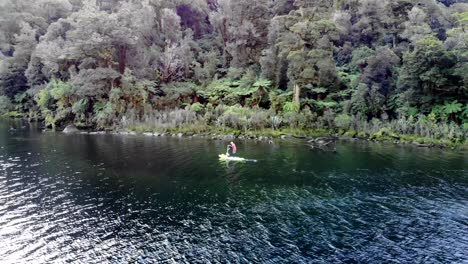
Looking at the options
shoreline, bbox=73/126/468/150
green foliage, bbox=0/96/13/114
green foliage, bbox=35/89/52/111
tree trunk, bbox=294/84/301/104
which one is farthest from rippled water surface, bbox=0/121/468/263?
green foliage, bbox=0/96/13/114

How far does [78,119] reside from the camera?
57.3 meters

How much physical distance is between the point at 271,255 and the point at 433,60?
125 feet

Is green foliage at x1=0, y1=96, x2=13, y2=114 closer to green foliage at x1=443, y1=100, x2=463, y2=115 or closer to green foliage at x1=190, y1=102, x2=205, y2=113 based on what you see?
green foliage at x1=190, y1=102, x2=205, y2=113

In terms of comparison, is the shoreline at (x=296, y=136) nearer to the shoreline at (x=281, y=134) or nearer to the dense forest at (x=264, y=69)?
the shoreline at (x=281, y=134)

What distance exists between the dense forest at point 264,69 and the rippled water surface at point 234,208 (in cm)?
1157

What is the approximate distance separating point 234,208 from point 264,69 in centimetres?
3809

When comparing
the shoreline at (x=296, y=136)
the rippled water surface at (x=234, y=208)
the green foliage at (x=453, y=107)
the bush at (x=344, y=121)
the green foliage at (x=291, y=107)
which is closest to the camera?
the rippled water surface at (x=234, y=208)

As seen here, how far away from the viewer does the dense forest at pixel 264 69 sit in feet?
145

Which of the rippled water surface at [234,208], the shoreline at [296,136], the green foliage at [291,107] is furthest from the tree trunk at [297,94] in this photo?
the rippled water surface at [234,208]

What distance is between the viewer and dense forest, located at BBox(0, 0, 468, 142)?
44344 millimetres

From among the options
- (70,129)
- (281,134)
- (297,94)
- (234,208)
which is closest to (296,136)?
(281,134)

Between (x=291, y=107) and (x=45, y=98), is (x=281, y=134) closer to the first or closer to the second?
(x=291, y=107)

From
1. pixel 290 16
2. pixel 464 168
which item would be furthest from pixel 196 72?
pixel 464 168

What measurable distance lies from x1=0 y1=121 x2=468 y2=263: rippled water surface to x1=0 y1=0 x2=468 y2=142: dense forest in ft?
38.0
